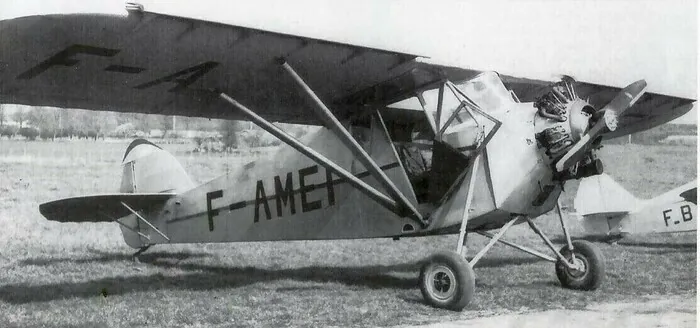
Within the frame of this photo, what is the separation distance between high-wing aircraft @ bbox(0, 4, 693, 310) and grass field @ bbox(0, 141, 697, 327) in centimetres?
48

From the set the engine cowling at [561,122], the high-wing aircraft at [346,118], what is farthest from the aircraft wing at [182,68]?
the engine cowling at [561,122]

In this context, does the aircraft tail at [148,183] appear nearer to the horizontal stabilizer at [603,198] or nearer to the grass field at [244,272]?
the grass field at [244,272]

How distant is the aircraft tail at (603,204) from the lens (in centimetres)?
980

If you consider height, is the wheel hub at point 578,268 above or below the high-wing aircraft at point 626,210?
below

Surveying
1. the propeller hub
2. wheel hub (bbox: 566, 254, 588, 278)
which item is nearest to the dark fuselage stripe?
the propeller hub

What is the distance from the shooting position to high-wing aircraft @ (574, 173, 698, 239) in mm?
9016

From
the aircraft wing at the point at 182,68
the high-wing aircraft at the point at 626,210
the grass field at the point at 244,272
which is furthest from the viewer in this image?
the high-wing aircraft at the point at 626,210

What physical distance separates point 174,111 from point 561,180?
3553mm

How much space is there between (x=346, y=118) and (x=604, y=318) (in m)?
2.82

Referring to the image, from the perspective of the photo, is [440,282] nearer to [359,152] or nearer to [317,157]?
[359,152]

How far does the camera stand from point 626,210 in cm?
973

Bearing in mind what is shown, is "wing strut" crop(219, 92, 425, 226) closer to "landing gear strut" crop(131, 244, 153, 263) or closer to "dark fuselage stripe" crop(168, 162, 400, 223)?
"dark fuselage stripe" crop(168, 162, 400, 223)

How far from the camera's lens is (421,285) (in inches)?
195

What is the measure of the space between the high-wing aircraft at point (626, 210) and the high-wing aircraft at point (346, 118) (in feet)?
9.20
